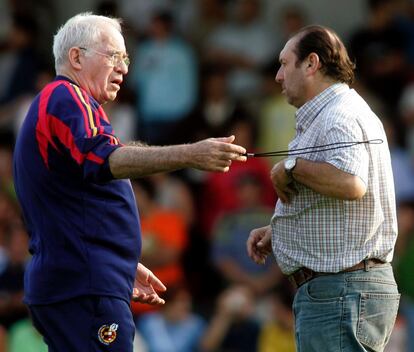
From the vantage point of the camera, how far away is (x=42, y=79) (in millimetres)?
12492

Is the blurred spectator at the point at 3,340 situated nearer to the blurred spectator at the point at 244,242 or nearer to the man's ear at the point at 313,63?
the blurred spectator at the point at 244,242

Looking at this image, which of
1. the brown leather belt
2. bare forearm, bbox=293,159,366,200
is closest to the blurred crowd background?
the brown leather belt

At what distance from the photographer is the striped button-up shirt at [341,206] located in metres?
5.67

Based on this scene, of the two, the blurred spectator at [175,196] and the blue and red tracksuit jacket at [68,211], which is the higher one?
the blue and red tracksuit jacket at [68,211]

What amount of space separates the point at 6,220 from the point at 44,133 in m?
5.64

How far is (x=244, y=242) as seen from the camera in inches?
428

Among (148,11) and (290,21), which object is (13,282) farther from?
(148,11)

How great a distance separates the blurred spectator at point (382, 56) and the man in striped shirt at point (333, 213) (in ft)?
20.0

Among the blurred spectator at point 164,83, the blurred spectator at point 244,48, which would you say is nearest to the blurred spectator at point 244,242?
the blurred spectator at point 164,83

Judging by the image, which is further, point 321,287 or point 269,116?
point 269,116

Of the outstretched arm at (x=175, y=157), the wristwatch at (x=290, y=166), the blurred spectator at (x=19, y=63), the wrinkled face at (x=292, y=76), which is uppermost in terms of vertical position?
the wrinkled face at (x=292, y=76)

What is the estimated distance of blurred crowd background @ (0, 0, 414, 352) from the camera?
10422 millimetres

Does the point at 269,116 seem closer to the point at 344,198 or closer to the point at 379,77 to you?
the point at 379,77

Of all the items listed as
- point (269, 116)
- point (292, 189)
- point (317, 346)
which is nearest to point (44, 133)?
point (292, 189)
